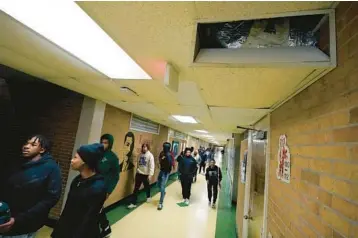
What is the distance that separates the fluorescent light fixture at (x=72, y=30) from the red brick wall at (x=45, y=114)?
84.6 inches

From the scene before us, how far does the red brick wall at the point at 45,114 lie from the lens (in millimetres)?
3375

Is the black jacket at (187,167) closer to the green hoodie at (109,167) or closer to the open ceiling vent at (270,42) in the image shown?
the green hoodie at (109,167)

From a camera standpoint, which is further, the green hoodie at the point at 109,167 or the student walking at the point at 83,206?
the green hoodie at the point at 109,167

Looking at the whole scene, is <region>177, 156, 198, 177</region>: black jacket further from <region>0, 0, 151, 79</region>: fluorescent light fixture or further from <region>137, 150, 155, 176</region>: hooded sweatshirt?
<region>0, 0, 151, 79</region>: fluorescent light fixture

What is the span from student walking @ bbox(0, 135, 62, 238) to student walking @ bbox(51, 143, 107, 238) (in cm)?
24

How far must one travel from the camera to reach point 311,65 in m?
0.86

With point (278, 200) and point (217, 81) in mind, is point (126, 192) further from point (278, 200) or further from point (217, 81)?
point (217, 81)

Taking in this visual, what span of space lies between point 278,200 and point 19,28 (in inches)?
95.4

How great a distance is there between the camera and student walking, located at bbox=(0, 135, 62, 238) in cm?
172

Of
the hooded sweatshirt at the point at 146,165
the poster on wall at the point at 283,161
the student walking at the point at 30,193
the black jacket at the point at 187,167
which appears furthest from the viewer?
the black jacket at the point at 187,167

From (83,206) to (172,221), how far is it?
3.00m

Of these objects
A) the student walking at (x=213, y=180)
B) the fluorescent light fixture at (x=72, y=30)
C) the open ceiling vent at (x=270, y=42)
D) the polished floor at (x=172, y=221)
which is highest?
the fluorescent light fixture at (x=72, y=30)

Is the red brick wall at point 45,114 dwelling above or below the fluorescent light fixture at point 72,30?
below

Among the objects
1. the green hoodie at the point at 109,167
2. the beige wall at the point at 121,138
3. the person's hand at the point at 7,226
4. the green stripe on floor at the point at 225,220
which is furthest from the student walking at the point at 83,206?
the green stripe on floor at the point at 225,220
